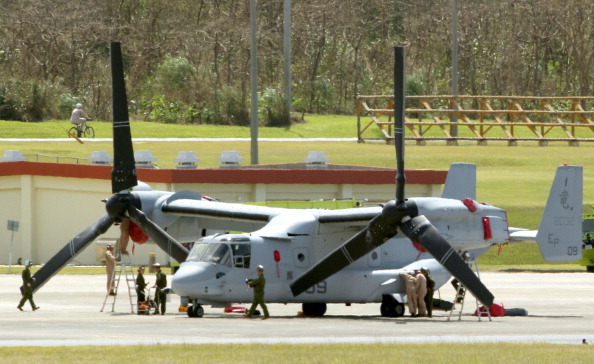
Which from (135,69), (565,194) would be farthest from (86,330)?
(135,69)

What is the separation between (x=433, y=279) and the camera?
32.4m

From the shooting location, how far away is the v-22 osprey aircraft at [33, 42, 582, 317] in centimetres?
2908

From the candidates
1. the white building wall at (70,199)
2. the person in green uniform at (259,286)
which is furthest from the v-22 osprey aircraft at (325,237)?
the white building wall at (70,199)

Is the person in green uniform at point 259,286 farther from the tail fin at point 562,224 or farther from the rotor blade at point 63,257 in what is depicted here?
the tail fin at point 562,224

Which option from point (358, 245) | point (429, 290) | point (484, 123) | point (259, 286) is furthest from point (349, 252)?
point (484, 123)

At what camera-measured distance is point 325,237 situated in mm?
31500

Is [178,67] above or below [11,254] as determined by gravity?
above

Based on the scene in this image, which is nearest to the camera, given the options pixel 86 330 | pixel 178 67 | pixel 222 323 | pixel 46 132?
pixel 86 330

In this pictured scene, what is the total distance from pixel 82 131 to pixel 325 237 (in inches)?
1379

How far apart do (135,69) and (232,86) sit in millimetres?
8613

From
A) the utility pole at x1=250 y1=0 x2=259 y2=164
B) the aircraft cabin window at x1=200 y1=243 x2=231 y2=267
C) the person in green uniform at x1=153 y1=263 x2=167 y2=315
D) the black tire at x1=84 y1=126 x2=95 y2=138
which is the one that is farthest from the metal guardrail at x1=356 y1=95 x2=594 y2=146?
the aircraft cabin window at x1=200 y1=243 x2=231 y2=267

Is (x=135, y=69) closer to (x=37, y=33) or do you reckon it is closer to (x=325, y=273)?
(x=37, y=33)

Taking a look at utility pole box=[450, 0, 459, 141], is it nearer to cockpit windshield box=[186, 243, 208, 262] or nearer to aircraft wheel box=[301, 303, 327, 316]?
aircraft wheel box=[301, 303, 327, 316]

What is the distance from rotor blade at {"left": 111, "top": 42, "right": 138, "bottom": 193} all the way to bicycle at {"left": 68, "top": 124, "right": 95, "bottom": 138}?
31.5 metres
